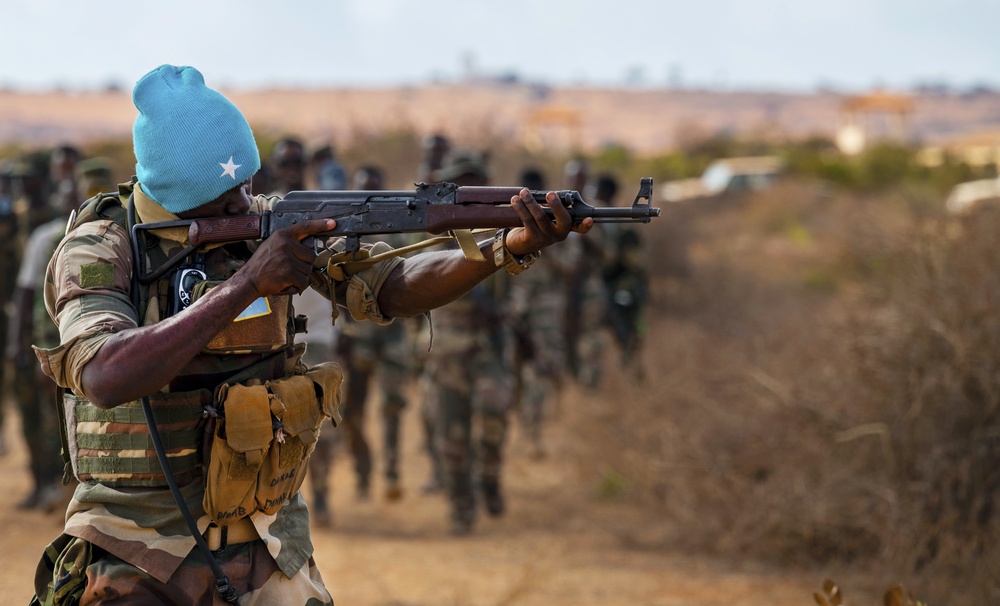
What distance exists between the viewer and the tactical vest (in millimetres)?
3051

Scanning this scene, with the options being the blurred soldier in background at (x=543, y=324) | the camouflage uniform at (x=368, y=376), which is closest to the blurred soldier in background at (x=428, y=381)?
the camouflage uniform at (x=368, y=376)

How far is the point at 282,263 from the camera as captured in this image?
2900mm

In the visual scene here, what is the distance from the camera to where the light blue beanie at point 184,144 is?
3074 mm

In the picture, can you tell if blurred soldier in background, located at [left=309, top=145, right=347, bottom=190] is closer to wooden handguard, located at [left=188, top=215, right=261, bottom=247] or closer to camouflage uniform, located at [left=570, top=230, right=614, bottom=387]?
camouflage uniform, located at [left=570, top=230, right=614, bottom=387]

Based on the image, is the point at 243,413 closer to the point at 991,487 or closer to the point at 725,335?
the point at 991,487

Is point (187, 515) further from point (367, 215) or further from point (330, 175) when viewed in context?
point (330, 175)

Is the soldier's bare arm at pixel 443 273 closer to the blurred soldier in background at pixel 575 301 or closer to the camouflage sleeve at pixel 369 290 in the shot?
the camouflage sleeve at pixel 369 290

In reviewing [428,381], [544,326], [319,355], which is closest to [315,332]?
[319,355]

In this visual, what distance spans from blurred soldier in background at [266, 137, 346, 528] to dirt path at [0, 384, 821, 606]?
250 mm

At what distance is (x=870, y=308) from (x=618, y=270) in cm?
483

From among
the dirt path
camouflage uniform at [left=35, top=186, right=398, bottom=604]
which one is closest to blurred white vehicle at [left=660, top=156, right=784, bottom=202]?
the dirt path

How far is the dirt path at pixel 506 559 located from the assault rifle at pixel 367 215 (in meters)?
3.21

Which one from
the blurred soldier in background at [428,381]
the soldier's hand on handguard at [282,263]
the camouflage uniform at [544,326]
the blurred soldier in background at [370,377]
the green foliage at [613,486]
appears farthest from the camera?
the camouflage uniform at [544,326]

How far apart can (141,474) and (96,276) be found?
0.52 meters
